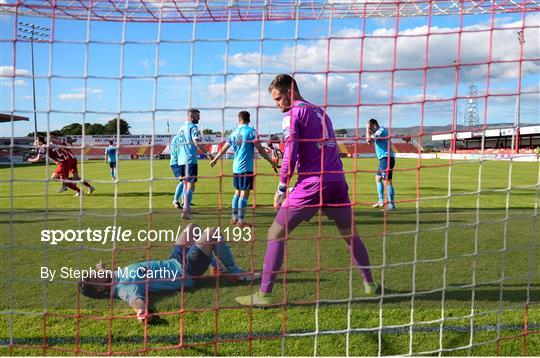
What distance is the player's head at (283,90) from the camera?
3602mm

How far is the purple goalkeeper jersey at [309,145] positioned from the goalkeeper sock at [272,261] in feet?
1.78

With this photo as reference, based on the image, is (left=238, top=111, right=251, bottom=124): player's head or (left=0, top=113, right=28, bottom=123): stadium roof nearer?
(left=0, top=113, right=28, bottom=123): stadium roof

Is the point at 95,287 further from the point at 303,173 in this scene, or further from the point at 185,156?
the point at 185,156

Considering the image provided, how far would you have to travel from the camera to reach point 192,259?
3.99 meters

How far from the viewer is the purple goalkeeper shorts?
3729mm

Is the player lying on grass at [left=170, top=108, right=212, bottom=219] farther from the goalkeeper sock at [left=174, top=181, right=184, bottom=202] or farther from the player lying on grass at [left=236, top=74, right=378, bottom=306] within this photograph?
the player lying on grass at [left=236, top=74, right=378, bottom=306]

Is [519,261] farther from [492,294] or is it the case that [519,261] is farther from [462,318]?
[462,318]

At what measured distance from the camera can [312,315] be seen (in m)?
3.61

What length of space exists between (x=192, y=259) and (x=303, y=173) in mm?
1246

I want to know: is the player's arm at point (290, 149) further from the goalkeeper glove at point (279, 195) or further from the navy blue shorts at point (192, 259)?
the navy blue shorts at point (192, 259)

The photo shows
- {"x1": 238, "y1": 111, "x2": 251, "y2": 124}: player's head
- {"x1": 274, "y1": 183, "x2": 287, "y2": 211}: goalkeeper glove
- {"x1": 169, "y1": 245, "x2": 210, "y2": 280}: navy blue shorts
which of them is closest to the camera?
{"x1": 169, "y1": 245, "x2": 210, "y2": 280}: navy blue shorts

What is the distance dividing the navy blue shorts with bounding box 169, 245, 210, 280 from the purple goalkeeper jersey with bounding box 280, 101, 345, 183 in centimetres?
97

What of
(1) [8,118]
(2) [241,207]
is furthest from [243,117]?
(1) [8,118]
